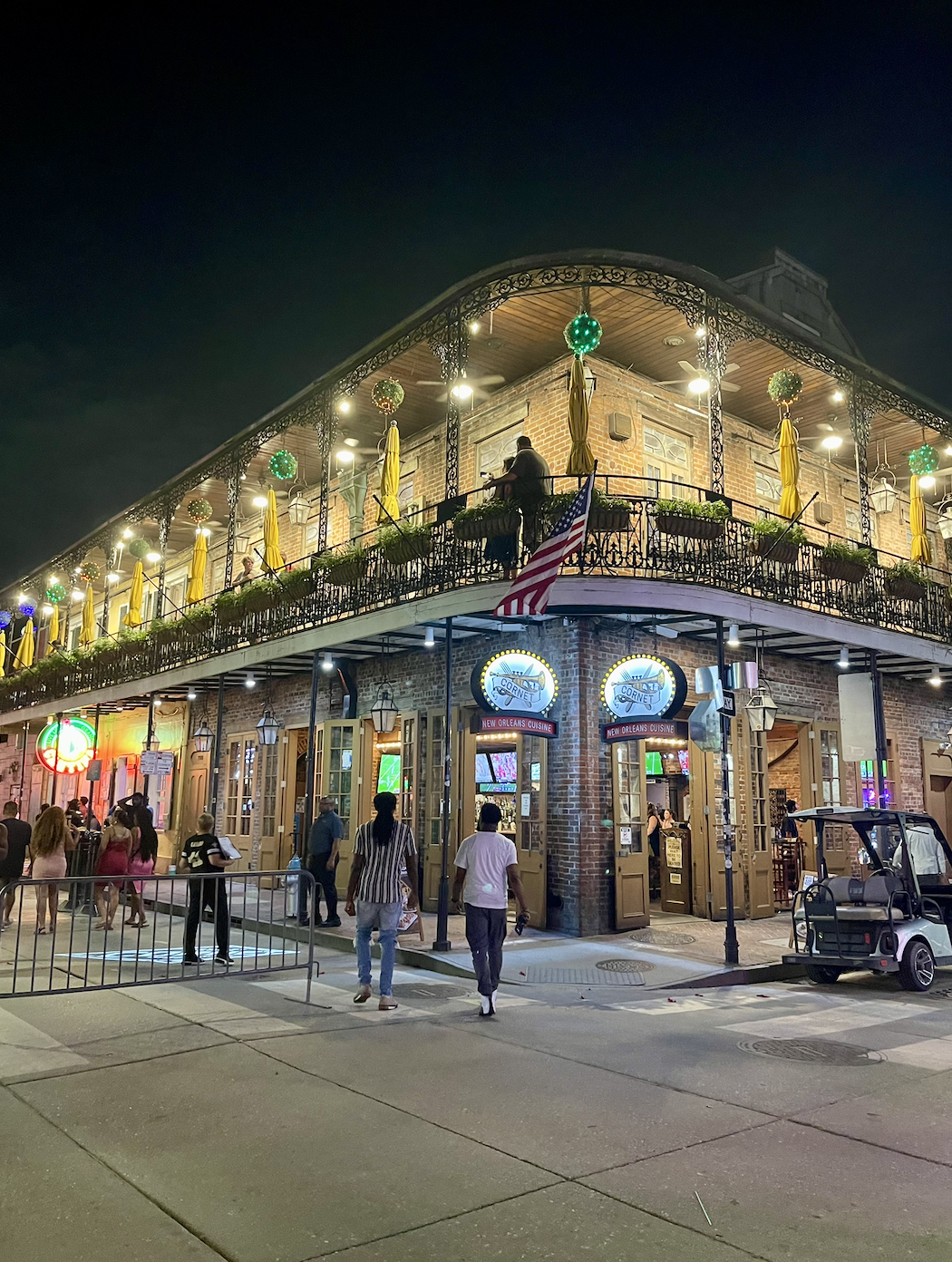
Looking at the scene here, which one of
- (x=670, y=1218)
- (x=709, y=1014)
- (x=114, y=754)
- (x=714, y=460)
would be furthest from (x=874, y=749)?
(x=114, y=754)

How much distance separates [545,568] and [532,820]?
163 inches

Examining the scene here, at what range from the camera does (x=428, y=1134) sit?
186 inches

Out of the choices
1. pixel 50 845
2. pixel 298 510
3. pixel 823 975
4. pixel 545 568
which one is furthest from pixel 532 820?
pixel 298 510

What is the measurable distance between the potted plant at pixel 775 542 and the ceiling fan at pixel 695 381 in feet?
7.71

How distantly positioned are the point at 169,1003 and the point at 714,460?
9.44m

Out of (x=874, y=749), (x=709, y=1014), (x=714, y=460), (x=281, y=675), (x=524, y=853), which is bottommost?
(x=709, y=1014)

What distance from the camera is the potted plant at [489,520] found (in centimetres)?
1166

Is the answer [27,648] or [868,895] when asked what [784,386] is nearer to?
[868,895]

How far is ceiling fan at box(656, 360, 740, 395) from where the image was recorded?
554 inches

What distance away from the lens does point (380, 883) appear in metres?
8.19

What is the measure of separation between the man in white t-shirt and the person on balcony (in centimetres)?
444

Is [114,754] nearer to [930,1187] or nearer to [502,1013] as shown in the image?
[502,1013]

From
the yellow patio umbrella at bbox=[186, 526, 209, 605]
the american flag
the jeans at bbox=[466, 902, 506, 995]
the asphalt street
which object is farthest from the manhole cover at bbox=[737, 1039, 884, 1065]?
the yellow patio umbrella at bbox=[186, 526, 209, 605]

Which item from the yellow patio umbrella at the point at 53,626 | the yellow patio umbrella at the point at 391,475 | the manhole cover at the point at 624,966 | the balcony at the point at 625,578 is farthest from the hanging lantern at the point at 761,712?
the yellow patio umbrella at the point at 53,626
